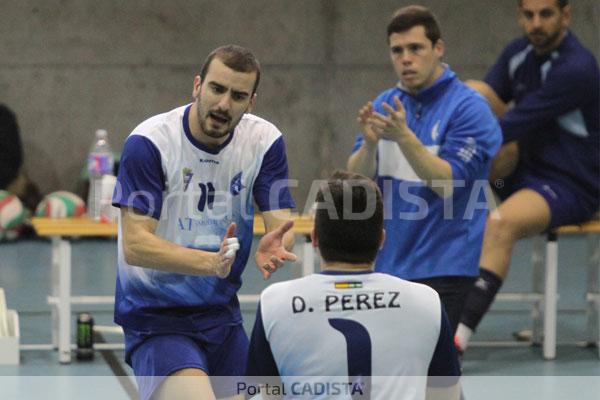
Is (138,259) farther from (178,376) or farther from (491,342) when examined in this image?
(491,342)

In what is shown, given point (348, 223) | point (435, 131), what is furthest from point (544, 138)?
point (348, 223)

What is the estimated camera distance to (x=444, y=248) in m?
5.45

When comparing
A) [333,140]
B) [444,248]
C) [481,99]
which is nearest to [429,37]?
[481,99]

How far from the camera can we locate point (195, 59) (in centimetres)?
1103

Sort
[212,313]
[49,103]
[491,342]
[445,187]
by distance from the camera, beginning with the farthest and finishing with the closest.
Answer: [49,103], [491,342], [445,187], [212,313]

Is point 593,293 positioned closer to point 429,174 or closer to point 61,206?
point 429,174

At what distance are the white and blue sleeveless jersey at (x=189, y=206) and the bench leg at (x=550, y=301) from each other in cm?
306

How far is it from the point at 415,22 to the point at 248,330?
256 centimetres

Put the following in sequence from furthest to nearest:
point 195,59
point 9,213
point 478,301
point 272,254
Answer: point 195,59, point 9,213, point 478,301, point 272,254

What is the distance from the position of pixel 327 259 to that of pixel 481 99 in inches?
105

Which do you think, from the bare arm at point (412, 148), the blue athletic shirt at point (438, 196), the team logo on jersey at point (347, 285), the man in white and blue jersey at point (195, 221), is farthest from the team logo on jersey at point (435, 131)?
the team logo on jersey at point (347, 285)

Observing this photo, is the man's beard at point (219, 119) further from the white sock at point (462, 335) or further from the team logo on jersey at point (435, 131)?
the white sock at point (462, 335)

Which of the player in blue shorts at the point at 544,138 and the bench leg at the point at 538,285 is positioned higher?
the player in blue shorts at the point at 544,138

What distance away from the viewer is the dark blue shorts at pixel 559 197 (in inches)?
269
